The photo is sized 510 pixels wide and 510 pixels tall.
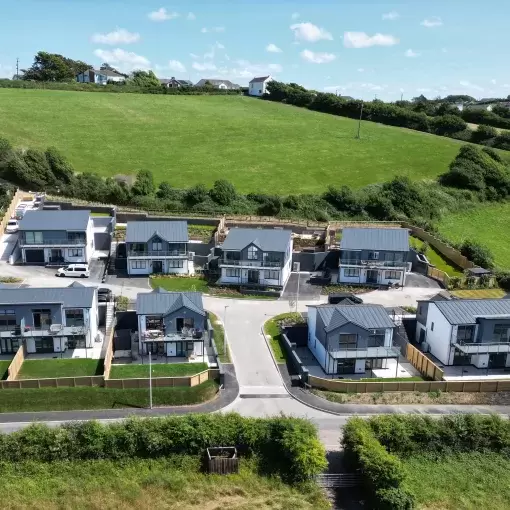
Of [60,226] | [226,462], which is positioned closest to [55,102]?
[60,226]

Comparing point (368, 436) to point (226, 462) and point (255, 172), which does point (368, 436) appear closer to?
point (226, 462)

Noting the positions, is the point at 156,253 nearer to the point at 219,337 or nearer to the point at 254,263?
the point at 254,263

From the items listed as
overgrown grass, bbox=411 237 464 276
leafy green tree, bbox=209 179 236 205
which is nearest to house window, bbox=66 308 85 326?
leafy green tree, bbox=209 179 236 205

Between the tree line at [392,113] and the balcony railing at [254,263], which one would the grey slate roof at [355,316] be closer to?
the balcony railing at [254,263]

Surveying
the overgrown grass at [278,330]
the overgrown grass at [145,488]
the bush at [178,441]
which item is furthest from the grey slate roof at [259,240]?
the overgrown grass at [145,488]

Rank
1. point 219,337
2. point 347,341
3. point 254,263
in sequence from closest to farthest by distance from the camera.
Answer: point 347,341, point 219,337, point 254,263

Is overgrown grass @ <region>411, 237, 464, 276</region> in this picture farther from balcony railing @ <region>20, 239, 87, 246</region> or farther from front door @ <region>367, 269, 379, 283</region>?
balcony railing @ <region>20, 239, 87, 246</region>

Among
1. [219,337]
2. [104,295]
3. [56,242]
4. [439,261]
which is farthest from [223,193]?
[219,337]
